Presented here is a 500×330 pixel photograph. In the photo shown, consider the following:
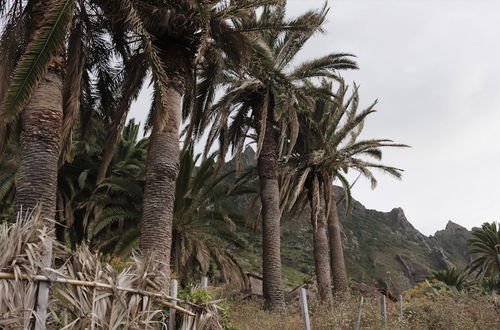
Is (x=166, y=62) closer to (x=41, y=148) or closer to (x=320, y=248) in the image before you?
(x=41, y=148)

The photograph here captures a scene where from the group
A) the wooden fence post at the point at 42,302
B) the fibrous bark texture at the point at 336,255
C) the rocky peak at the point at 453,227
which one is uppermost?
the rocky peak at the point at 453,227

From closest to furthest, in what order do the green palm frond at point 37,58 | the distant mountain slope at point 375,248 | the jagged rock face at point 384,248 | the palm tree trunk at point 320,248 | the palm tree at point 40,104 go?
the green palm frond at point 37,58 < the palm tree at point 40,104 < the palm tree trunk at point 320,248 < the distant mountain slope at point 375,248 < the jagged rock face at point 384,248

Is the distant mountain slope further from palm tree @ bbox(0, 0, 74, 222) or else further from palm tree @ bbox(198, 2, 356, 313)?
palm tree @ bbox(0, 0, 74, 222)

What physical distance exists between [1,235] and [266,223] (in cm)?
1328

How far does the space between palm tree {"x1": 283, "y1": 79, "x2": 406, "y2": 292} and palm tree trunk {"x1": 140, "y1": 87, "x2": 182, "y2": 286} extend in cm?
1023

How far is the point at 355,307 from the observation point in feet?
42.1

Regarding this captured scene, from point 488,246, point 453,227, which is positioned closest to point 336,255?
point 488,246

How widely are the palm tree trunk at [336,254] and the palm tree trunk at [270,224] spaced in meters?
4.02

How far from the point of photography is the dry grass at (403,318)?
36.5 feet

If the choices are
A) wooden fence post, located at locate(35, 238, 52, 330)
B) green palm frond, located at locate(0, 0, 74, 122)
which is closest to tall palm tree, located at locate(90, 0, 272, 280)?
green palm frond, located at locate(0, 0, 74, 122)

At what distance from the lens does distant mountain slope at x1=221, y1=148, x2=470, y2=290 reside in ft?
202

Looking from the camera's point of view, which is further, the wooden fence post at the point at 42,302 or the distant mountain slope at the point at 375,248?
the distant mountain slope at the point at 375,248

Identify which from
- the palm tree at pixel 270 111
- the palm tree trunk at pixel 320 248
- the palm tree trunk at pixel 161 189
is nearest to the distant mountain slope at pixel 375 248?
the palm tree trunk at pixel 320 248

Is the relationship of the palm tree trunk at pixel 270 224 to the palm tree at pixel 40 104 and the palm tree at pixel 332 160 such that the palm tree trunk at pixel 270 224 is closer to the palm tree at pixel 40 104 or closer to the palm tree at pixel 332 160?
the palm tree at pixel 332 160
